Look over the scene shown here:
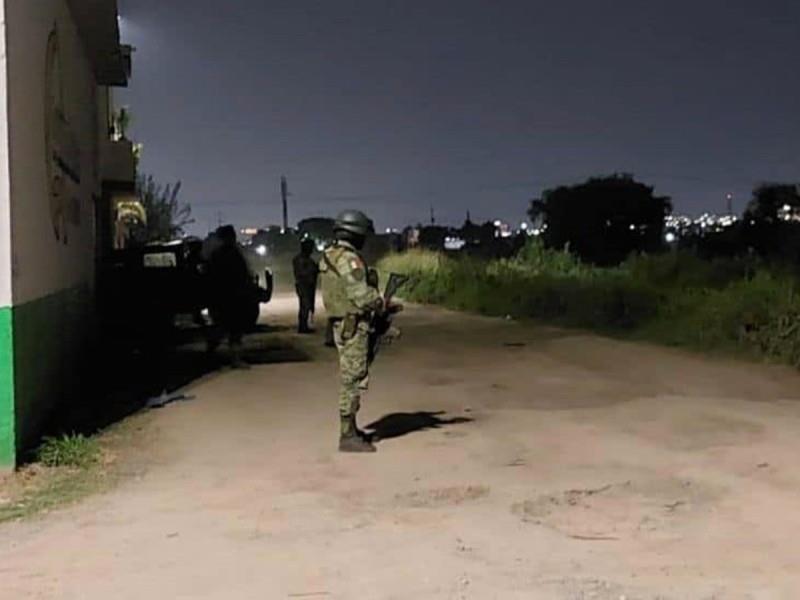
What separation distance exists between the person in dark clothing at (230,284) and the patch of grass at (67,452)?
5313 millimetres

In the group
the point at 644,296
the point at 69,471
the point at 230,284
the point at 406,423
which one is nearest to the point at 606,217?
the point at 644,296

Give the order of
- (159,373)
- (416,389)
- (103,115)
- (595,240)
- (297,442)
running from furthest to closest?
(595,240) < (103,115) < (159,373) < (416,389) < (297,442)

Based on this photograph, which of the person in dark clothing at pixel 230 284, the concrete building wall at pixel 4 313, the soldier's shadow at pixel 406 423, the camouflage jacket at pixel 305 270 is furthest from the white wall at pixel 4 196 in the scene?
the camouflage jacket at pixel 305 270

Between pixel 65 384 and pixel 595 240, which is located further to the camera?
pixel 595 240

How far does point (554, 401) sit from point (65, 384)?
5.04 meters

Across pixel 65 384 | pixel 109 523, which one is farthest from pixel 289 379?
pixel 109 523

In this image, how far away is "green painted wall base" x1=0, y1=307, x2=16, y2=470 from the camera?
7977mm

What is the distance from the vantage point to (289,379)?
44.4 feet

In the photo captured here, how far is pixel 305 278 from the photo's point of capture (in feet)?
66.6

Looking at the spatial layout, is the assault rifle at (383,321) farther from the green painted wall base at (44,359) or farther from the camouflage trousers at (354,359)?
the green painted wall base at (44,359)

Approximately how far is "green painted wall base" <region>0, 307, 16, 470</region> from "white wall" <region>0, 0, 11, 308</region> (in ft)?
0.58

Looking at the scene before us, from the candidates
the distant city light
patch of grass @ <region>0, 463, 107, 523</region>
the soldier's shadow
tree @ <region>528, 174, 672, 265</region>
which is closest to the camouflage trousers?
the soldier's shadow

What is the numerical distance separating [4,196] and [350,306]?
263 cm

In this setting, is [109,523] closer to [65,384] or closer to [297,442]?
[297,442]
